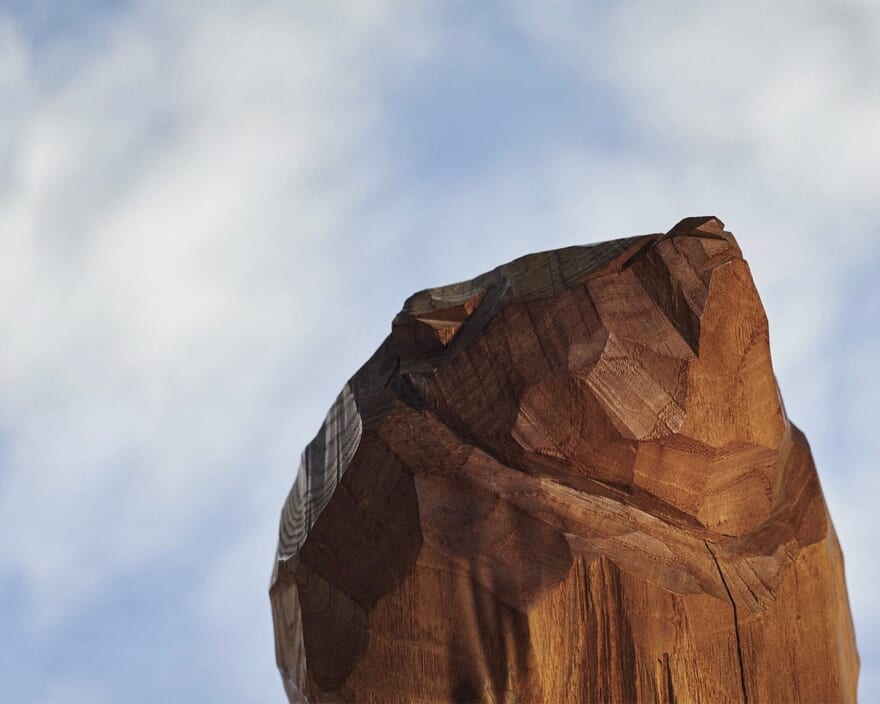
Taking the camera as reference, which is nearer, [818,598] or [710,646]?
[710,646]

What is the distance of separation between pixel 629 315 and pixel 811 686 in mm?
1112

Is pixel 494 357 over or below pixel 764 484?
over

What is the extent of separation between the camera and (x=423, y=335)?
3.93 meters

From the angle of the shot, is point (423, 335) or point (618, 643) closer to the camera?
point (618, 643)

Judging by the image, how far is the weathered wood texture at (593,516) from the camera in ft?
11.5

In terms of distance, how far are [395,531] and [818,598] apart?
3.81 feet

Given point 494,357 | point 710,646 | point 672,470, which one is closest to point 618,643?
point 710,646

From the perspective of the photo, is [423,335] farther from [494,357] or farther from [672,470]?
[672,470]

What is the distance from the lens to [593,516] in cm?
357

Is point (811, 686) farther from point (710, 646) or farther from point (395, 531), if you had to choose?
point (395, 531)

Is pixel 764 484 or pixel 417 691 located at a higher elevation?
pixel 764 484

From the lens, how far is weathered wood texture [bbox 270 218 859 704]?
3490 millimetres

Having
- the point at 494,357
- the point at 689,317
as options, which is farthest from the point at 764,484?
the point at 494,357

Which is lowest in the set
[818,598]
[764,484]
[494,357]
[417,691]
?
[417,691]
